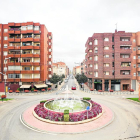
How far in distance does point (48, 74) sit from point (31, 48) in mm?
13922

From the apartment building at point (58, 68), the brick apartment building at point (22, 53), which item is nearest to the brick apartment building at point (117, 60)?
the brick apartment building at point (22, 53)

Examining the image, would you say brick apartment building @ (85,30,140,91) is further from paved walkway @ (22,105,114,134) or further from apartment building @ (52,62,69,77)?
apartment building @ (52,62,69,77)

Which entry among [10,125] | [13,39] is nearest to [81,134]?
[10,125]

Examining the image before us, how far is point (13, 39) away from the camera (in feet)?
128

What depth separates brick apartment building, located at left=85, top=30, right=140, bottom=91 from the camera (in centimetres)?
3894

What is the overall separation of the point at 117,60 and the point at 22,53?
35825mm

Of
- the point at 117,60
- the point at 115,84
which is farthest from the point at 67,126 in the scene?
the point at 117,60

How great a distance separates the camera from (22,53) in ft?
129

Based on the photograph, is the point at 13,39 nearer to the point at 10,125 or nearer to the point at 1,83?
the point at 1,83

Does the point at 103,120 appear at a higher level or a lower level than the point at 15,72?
lower

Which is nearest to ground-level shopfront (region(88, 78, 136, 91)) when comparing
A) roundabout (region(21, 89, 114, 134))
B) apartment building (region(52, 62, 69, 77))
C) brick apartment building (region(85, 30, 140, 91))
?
brick apartment building (region(85, 30, 140, 91))

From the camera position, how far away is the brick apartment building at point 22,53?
3812 centimetres

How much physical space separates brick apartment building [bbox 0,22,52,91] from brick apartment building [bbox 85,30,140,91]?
70.5ft

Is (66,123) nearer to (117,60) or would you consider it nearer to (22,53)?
(117,60)
